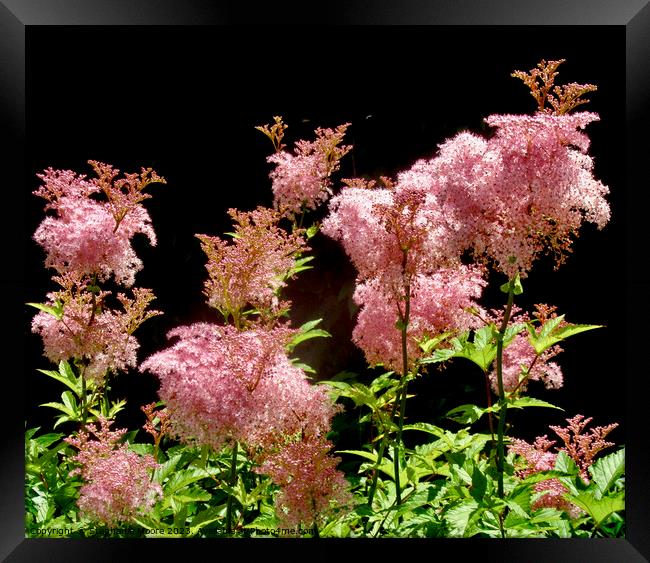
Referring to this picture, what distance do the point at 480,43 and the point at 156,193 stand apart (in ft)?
4.36

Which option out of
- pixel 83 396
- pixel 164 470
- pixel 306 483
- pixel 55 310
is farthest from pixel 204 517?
pixel 55 310

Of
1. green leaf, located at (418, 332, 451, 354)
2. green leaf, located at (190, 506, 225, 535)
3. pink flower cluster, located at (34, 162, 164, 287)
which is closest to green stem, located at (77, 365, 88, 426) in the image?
pink flower cluster, located at (34, 162, 164, 287)

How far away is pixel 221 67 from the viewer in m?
2.50

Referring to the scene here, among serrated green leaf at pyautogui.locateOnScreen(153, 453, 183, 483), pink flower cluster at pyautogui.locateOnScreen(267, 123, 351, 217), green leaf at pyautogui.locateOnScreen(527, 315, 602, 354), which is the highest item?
pink flower cluster at pyautogui.locateOnScreen(267, 123, 351, 217)

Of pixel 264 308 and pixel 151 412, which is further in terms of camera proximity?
pixel 151 412

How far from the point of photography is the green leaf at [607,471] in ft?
6.87

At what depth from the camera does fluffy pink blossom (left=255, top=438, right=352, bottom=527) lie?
1.89m

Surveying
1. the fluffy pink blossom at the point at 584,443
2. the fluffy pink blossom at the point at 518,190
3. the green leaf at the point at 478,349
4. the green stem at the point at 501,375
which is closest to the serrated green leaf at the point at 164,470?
the green leaf at the point at 478,349

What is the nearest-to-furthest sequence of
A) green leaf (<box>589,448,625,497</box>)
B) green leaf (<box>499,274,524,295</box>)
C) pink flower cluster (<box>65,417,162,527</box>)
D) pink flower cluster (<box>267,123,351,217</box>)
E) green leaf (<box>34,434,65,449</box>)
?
green leaf (<box>499,274,524,295</box>) < pink flower cluster (<box>65,417,162,527</box>) < green leaf (<box>589,448,625,497</box>) < pink flower cluster (<box>267,123,351,217</box>) < green leaf (<box>34,434,65,449</box>)

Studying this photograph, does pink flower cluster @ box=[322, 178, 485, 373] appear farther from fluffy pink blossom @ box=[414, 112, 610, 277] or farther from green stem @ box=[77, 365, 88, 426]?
green stem @ box=[77, 365, 88, 426]

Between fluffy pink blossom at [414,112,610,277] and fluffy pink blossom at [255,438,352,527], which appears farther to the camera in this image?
fluffy pink blossom at [255,438,352,527]

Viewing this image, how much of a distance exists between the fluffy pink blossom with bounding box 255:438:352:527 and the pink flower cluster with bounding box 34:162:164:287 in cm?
80
